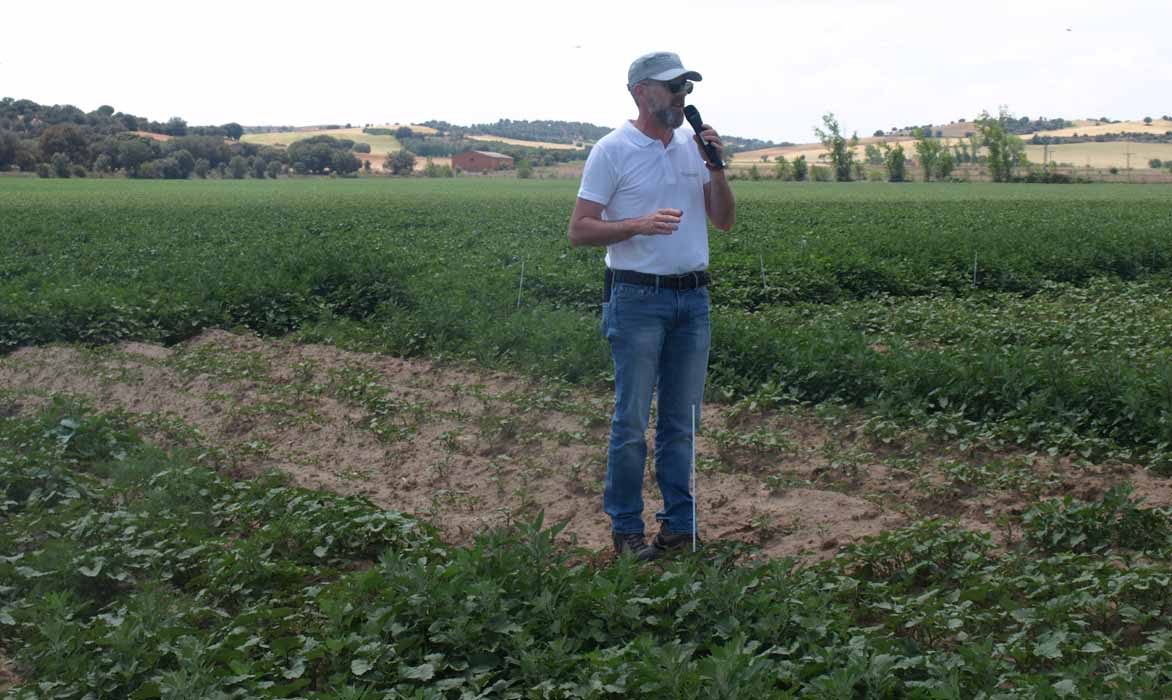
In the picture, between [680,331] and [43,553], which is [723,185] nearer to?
[680,331]

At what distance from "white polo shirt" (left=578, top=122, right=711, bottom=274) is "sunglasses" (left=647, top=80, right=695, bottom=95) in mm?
253

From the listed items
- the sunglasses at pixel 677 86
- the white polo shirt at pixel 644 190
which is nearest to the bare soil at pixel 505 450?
the white polo shirt at pixel 644 190

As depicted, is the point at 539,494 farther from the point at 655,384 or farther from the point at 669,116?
the point at 669,116

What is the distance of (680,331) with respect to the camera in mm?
4965

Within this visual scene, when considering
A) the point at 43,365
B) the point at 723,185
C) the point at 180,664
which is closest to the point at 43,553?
the point at 180,664

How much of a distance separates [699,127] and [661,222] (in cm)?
54

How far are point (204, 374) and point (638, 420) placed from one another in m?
6.14

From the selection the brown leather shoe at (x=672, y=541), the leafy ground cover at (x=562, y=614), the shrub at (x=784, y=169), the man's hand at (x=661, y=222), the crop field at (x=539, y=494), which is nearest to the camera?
the leafy ground cover at (x=562, y=614)

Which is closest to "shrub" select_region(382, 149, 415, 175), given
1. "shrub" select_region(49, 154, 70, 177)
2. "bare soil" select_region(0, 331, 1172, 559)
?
"shrub" select_region(49, 154, 70, 177)

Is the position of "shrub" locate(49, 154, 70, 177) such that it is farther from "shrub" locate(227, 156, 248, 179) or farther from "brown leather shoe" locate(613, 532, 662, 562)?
"brown leather shoe" locate(613, 532, 662, 562)

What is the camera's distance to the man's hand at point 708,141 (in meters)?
4.78

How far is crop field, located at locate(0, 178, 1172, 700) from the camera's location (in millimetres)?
3752

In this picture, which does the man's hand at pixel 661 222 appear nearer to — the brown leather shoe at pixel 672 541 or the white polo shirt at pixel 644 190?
the white polo shirt at pixel 644 190

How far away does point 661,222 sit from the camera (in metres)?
4.56
